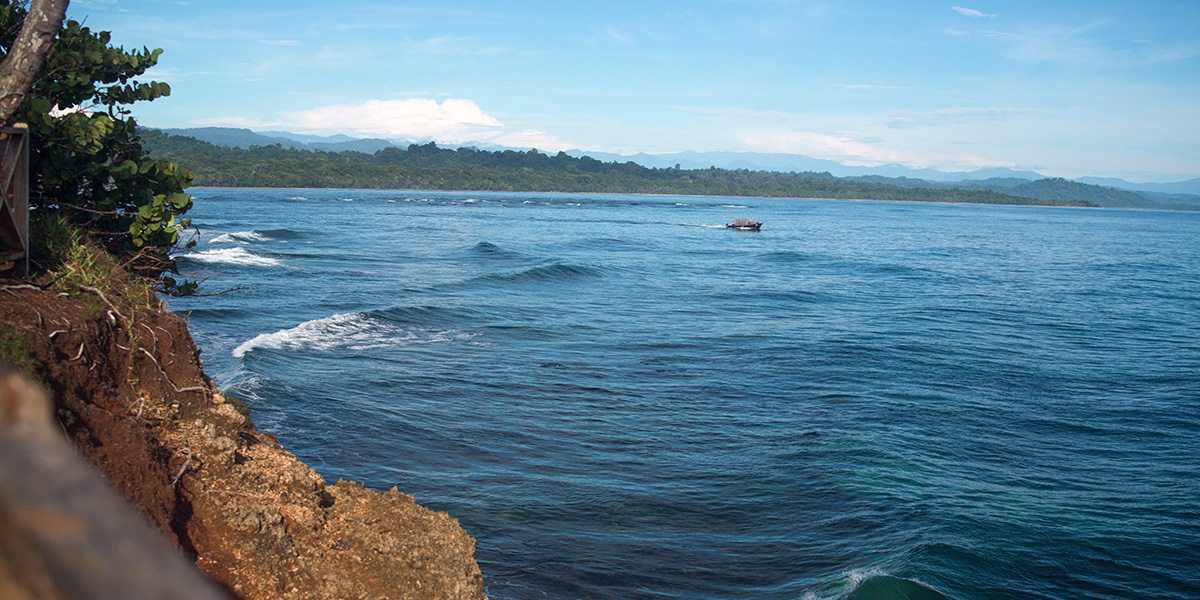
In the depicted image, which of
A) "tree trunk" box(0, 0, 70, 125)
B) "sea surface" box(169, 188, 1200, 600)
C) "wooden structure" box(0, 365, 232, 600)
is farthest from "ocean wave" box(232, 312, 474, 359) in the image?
"wooden structure" box(0, 365, 232, 600)

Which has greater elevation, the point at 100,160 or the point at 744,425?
the point at 100,160

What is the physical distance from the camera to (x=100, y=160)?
6.11 meters

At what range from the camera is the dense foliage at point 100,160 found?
5.76 metres

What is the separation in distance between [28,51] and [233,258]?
87.8ft

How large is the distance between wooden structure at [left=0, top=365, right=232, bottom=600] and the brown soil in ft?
11.3

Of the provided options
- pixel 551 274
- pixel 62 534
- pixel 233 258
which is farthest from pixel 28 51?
pixel 233 258

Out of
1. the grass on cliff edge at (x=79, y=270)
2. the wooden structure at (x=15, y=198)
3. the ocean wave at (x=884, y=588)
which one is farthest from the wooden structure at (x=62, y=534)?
the ocean wave at (x=884, y=588)

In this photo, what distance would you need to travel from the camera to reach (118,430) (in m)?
4.16

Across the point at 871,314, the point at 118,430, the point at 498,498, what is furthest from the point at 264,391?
the point at 871,314

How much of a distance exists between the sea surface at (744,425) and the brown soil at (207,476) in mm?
2050

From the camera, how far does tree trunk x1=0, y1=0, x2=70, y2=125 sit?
500 centimetres

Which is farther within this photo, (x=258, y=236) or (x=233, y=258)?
(x=258, y=236)

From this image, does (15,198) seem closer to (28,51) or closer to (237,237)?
(28,51)

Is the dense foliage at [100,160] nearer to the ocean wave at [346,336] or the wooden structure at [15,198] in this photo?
the wooden structure at [15,198]
